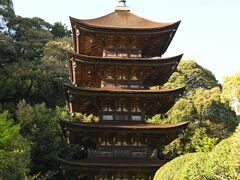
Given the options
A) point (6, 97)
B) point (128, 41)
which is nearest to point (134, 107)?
point (128, 41)

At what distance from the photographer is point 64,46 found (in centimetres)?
5550

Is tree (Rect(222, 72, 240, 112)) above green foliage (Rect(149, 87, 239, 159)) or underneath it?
above

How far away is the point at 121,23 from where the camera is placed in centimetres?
2386

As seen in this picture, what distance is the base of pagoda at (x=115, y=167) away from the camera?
63.1 feet

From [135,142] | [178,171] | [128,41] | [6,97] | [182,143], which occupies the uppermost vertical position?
[128,41]

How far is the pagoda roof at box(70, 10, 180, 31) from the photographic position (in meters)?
22.4

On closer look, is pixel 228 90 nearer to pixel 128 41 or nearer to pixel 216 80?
pixel 216 80

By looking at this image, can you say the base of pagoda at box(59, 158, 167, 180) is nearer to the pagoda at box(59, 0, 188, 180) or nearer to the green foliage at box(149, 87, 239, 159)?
the pagoda at box(59, 0, 188, 180)

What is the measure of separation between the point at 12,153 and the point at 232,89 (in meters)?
24.1

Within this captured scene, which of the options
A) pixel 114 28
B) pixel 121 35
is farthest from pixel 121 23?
pixel 114 28

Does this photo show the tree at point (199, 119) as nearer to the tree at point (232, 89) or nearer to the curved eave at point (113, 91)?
the tree at point (232, 89)

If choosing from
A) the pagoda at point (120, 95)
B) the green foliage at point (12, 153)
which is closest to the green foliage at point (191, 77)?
the green foliage at point (12, 153)

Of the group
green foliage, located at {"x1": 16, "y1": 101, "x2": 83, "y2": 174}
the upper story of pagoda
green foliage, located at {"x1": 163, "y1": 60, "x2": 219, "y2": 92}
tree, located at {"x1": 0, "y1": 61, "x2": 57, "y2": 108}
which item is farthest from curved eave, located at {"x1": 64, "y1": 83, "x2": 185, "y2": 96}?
green foliage, located at {"x1": 163, "y1": 60, "x2": 219, "y2": 92}

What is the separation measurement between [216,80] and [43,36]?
24935 mm
